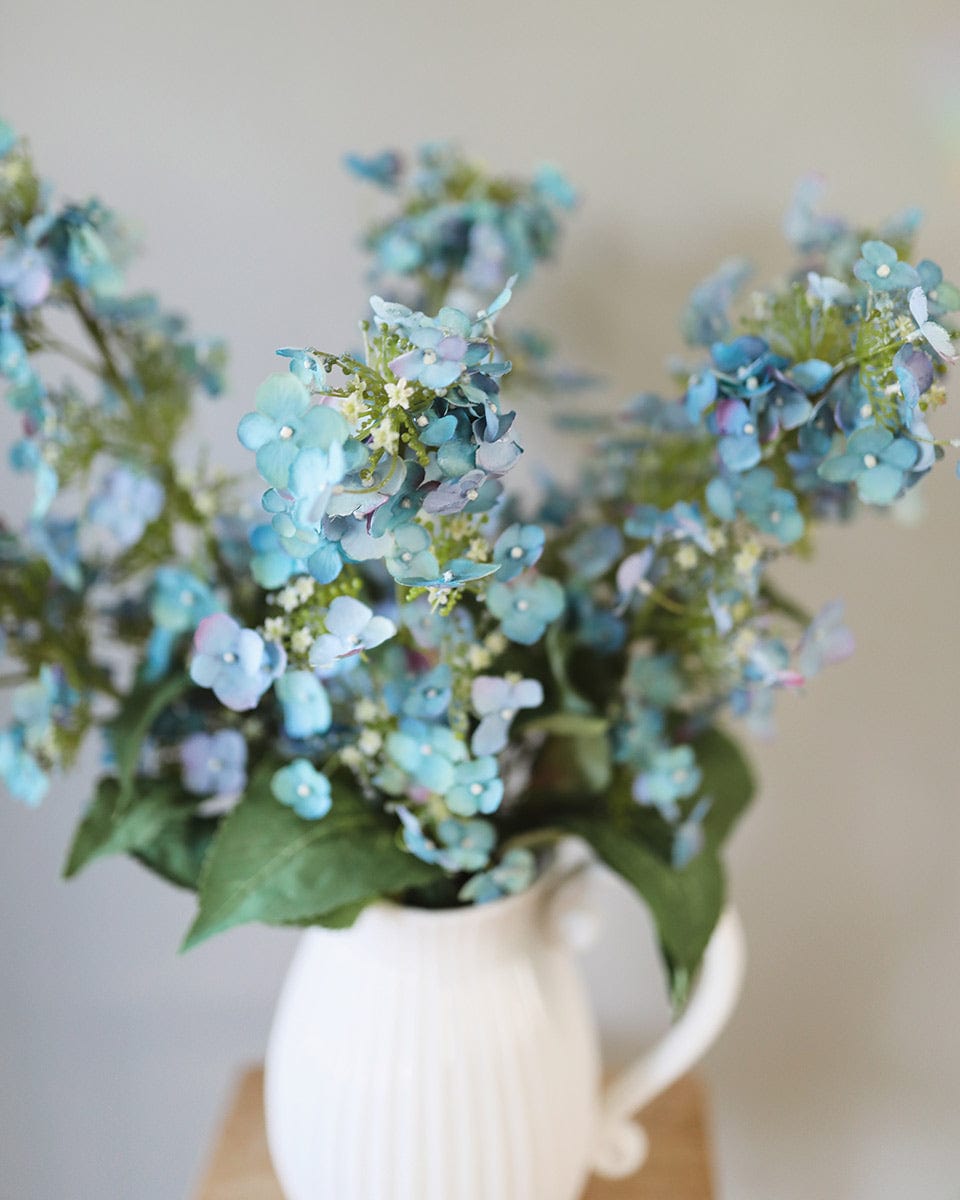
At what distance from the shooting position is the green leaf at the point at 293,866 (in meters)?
0.58

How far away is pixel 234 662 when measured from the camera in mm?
538

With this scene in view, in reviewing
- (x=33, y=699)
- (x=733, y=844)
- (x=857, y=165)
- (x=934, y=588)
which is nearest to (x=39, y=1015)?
(x=33, y=699)

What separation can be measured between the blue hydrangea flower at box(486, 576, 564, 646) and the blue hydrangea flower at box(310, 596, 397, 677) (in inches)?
3.5

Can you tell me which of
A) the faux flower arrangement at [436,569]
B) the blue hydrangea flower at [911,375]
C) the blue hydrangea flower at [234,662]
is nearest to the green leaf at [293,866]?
the faux flower arrangement at [436,569]

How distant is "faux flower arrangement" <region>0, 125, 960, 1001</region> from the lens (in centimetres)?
45

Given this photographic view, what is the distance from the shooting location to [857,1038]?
3.30ft

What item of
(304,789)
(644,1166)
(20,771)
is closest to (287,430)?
(304,789)

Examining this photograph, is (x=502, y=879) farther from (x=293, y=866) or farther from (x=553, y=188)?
(x=553, y=188)

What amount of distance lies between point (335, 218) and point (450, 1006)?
0.57m

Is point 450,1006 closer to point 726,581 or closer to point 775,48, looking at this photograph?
point 726,581

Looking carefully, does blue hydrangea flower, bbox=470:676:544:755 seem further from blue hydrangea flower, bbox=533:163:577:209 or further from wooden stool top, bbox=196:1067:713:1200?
wooden stool top, bbox=196:1067:713:1200

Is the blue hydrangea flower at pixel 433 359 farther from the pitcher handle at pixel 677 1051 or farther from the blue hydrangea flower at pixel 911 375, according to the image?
the pitcher handle at pixel 677 1051

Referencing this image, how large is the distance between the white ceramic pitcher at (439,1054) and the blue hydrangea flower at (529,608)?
19cm

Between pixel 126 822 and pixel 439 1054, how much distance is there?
0.23m
